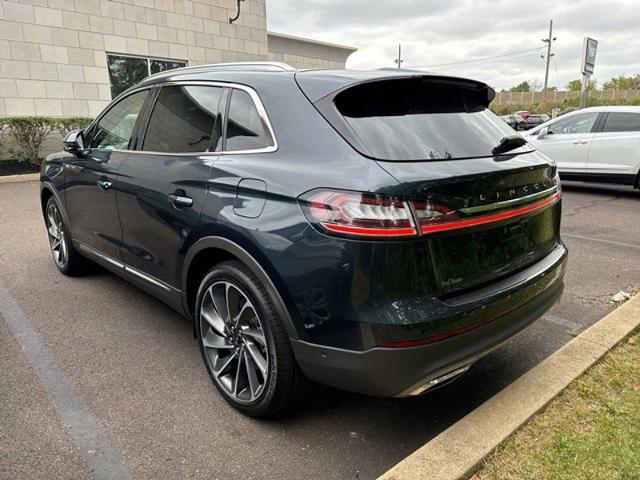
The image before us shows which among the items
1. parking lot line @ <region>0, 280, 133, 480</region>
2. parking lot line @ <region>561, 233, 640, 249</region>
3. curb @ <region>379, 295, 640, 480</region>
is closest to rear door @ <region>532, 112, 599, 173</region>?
parking lot line @ <region>561, 233, 640, 249</region>

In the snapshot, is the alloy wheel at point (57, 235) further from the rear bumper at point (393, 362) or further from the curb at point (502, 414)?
the curb at point (502, 414)

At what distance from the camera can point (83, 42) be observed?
39.1 ft

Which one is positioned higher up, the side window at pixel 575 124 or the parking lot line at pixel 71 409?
the side window at pixel 575 124

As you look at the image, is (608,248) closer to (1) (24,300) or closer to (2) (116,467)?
(2) (116,467)

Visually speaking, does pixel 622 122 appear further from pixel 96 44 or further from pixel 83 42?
pixel 83 42

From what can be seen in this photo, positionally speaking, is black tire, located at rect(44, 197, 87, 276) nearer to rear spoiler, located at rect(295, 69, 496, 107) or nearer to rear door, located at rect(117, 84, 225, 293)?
rear door, located at rect(117, 84, 225, 293)

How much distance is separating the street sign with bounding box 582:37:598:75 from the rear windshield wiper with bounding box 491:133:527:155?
13727 millimetres

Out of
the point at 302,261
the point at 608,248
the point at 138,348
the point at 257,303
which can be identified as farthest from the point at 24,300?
the point at 608,248

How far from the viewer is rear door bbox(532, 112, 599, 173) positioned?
377 inches

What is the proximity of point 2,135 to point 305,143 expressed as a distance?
11181mm

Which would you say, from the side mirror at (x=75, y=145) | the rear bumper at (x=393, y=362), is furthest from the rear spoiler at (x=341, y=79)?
the side mirror at (x=75, y=145)

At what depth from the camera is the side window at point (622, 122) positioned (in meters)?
8.94

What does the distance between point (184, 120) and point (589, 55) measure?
14731 millimetres

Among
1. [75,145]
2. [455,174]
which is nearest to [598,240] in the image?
[455,174]
